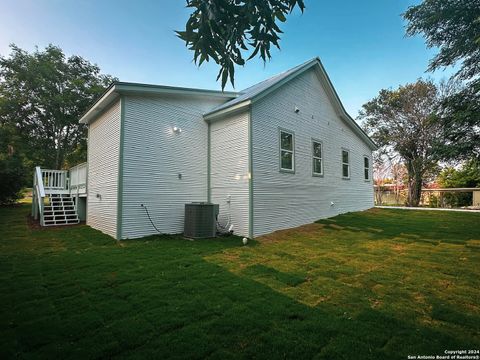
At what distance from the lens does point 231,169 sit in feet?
28.8

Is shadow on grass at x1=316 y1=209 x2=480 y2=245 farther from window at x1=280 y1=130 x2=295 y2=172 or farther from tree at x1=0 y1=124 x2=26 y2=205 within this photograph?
tree at x1=0 y1=124 x2=26 y2=205

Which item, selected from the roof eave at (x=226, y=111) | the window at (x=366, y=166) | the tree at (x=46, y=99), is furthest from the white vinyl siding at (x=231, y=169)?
the tree at (x=46, y=99)

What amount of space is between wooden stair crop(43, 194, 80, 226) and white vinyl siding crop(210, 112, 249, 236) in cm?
660

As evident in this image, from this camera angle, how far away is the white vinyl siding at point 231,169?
324 inches

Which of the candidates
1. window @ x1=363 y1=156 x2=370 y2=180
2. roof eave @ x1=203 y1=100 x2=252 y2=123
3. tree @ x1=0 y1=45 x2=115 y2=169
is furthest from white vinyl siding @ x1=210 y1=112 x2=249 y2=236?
tree @ x1=0 y1=45 x2=115 y2=169

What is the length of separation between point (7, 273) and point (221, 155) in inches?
250

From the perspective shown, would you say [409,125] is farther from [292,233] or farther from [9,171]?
[9,171]

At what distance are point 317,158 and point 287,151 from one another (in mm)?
2271

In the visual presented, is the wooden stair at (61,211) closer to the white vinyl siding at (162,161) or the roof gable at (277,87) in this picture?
the white vinyl siding at (162,161)

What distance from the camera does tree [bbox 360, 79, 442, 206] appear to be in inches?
804

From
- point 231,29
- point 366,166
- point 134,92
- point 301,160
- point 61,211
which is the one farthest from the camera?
point 366,166

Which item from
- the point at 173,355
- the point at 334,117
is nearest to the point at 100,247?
the point at 173,355

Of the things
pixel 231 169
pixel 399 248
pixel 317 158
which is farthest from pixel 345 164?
pixel 231 169

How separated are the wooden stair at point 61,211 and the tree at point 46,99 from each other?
9.89 metres
